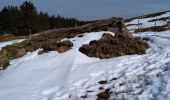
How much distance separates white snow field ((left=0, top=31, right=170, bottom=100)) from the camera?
1102cm

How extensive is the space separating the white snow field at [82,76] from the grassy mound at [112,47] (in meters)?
0.36

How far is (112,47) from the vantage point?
1548 cm

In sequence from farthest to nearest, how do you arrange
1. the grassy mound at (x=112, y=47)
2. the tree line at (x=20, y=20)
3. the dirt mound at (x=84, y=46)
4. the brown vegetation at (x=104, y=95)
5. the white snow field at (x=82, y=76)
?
the tree line at (x=20, y=20) < the dirt mound at (x=84, y=46) < the grassy mound at (x=112, y=47) < the white snow field at (x=82, y=76) < the brown vegetation at (x=104, y=95)

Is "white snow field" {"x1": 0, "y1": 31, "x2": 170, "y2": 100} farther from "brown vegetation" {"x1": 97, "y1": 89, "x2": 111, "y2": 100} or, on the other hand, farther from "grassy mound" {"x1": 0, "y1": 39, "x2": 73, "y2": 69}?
"grassy mound" {"x1": 0, "y1": 39, "x2": 73, "y2": 69}

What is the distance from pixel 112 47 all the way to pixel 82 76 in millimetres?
2934

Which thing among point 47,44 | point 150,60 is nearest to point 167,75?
point 150,60

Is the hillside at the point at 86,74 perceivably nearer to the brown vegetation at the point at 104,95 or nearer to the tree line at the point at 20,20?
the brown vegetation at the point at 104,95

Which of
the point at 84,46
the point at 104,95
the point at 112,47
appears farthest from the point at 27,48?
the point at 104,95

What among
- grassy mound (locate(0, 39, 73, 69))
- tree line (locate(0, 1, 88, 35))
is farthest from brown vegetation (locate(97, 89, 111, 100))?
tree line (locate(0, 1, 88, 35))

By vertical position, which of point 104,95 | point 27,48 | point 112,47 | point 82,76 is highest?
point 112,47

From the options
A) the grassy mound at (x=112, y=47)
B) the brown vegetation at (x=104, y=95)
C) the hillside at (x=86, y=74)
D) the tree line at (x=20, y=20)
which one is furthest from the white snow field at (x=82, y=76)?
the tree line at (x=20, y=20)

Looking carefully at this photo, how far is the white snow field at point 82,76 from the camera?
11023mm

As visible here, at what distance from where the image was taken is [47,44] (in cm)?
1722

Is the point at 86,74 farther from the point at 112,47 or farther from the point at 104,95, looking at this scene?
the point at 112,47
